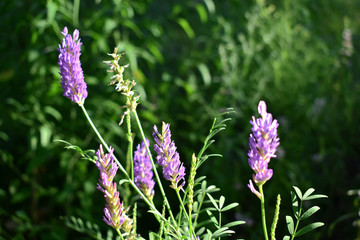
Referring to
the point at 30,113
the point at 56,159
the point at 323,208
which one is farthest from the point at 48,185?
the point at 323,208

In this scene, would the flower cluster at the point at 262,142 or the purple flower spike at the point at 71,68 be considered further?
the purple flower spike at the point at 71,68

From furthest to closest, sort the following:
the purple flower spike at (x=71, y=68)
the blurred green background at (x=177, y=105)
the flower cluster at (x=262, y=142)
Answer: the blurred green background at (x=177, y=105) < the purple flower spike at (x=71, y=68) < the flower cluster at (x=262, y=142)

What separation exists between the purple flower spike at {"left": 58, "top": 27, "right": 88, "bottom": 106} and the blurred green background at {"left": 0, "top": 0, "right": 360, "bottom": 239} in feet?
3.78

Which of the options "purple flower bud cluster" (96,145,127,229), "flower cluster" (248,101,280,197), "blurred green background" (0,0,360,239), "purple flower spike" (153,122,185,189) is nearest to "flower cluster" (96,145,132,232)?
"purple flower bud cluster" (96,145,127,229)

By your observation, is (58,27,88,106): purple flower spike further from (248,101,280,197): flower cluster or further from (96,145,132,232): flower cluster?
(248,101,280,197): flower cluster

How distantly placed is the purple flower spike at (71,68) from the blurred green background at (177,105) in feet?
3.78

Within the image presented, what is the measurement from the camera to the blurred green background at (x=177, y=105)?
2.31 meters

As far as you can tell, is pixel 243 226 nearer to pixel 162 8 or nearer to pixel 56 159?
pixel 56 159

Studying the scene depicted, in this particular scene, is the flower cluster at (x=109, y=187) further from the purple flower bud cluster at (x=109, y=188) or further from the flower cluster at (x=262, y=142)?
the flower cluster at (x=262, y=142)

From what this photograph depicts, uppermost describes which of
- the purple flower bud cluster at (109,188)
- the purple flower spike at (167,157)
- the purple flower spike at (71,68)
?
the purple flower spike at (71,68)

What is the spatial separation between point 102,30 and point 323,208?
1.60m

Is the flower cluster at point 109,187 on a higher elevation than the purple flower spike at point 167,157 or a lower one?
lower

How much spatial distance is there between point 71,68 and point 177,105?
216cm

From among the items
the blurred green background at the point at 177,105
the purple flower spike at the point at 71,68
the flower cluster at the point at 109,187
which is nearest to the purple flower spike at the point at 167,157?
the flower cluster at the point at 109,187
